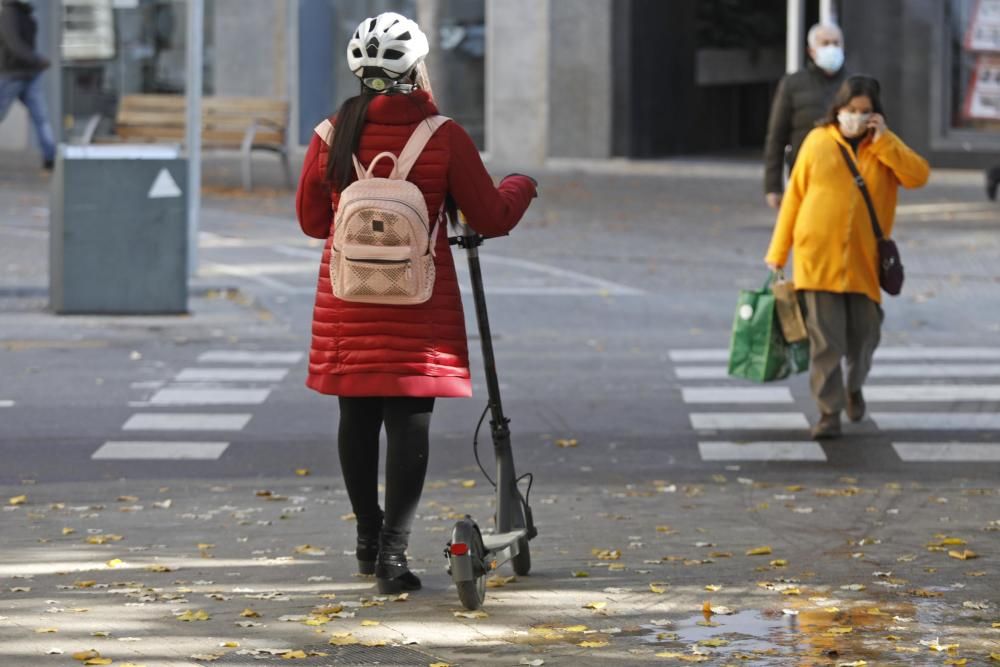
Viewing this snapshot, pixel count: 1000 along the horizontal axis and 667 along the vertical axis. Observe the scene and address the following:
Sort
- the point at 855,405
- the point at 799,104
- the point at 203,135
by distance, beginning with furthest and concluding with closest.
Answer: the point at 203,135 < the point at 799,104 < the point at 855,405

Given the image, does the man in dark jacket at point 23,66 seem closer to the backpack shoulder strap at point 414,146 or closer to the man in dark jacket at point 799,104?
the man in dark jacket at point 799,104

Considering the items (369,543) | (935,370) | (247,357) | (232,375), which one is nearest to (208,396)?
(232,375)

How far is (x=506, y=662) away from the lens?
18.0 feet

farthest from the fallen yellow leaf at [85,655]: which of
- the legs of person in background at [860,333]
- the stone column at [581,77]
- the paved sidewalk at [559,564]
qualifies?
the stone column at [581,77]

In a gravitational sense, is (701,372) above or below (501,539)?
below

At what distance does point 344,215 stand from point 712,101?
25.1 m

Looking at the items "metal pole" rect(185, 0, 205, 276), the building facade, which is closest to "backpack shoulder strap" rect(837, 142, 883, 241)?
"metal pole" rect(185, 0, 205, 276)

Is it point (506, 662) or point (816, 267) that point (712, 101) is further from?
point (506, 662)

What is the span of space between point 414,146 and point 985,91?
20.9 metres

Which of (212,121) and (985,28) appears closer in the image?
(212,121)

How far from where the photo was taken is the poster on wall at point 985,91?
26.0 m

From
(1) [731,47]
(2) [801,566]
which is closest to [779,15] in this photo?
(1) [731,47]

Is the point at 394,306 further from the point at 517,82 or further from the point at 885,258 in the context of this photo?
the point at 517,82

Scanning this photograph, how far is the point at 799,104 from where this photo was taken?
39.0ft
